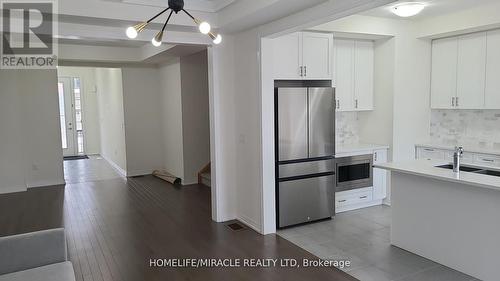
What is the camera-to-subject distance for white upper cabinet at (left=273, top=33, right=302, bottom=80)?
446cm

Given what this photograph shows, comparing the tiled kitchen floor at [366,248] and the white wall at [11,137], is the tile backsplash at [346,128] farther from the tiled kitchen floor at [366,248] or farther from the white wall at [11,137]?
the white wall at [11,137]

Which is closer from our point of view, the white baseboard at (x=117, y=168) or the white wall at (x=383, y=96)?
the white wall at (x=383, y=96)

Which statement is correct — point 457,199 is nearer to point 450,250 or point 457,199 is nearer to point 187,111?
point 450,250

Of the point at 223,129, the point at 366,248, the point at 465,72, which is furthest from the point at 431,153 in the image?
the point at 223,129

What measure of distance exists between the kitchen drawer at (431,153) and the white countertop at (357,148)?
586mm

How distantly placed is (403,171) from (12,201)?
19.5ft

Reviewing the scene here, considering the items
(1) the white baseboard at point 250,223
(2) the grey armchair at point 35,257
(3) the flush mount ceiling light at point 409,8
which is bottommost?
(1) the white baseboard at point 250,223

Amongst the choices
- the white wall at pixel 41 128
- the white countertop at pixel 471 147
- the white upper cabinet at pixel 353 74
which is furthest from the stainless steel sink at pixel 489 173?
the white wall at pixel 41 128

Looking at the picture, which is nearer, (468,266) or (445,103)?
(468,266)

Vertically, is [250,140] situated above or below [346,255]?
above

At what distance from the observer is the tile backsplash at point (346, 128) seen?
5.88 meters

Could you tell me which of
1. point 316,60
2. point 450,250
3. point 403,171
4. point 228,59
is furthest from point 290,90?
point 450,250

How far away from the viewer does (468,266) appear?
332 cm

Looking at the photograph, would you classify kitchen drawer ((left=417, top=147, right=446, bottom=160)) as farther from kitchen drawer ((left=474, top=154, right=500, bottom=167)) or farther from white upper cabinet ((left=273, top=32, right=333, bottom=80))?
white upper cabinet ((left=273, top=32, right=333, bottom=80))
